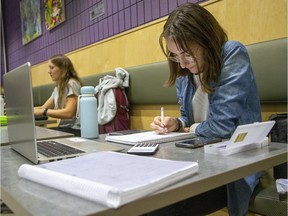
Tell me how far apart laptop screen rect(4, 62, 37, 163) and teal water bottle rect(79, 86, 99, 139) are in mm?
259

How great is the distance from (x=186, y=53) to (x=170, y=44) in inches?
2.9

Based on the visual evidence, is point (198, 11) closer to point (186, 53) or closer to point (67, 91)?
point (186, 53)

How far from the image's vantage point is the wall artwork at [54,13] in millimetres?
3897

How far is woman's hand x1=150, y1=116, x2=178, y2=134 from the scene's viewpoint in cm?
119

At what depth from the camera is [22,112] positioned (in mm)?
841

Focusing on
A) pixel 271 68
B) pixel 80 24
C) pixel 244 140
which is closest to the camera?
pixel 244 140

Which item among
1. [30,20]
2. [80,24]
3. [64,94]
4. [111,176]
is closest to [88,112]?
[111,176]

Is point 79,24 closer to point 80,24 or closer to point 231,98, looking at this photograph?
point 80,24

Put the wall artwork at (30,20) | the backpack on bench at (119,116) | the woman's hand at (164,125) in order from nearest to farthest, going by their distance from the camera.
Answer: the woman's hand at (164,125) → the backpack on bench at (119,116) → the wall artwork at (30,20)

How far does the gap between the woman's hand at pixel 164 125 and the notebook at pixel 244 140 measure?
396 mm

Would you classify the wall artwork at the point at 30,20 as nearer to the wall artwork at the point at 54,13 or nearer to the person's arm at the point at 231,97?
the wall artwork at the point at 54,13

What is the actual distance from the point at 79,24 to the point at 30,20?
6.30ft

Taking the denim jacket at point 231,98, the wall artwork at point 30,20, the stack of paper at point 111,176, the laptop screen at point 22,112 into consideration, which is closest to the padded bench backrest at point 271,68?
the denim jacket at point 231,98

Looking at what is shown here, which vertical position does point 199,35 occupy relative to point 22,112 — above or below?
above
